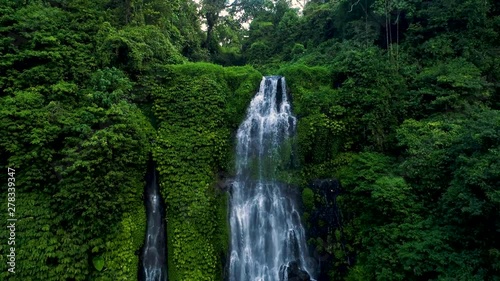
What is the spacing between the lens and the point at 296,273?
921 centimetres

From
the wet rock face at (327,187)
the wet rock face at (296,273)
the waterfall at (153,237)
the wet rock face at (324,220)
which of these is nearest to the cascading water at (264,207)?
the wet rock face at (296,273)

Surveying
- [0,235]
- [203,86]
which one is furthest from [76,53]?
[0,235]

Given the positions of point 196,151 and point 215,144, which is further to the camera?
point 215,144

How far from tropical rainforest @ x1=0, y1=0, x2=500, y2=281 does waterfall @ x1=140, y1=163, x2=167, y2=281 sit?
0.34 metres

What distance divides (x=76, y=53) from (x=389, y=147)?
440 inches

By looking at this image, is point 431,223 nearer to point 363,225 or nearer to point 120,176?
point 363,225

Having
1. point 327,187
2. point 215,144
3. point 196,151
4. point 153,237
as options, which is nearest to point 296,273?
point 327,187

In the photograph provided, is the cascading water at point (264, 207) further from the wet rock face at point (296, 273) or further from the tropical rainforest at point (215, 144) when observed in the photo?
the tropical rainforest at point (215, 144)

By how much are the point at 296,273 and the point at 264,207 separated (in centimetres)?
220

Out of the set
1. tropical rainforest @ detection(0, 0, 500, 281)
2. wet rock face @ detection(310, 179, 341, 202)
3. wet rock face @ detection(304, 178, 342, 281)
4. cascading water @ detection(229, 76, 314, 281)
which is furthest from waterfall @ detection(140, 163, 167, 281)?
wet rock face @ detection(310, 179, 341, 202)

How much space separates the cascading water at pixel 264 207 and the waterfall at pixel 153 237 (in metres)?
2.11

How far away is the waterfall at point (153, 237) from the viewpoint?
30.5 feet

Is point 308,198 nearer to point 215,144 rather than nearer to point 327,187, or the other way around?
point 327,187

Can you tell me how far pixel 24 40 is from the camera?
1038 cm
